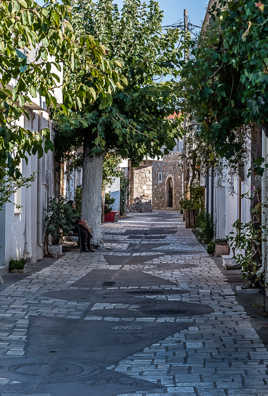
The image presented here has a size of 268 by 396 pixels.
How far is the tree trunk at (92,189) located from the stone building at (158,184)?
122 feet

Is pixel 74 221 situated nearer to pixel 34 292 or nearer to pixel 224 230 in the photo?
pixel 224 230

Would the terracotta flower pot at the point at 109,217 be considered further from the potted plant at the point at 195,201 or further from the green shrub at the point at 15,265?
the green shrub at the point at 15,265

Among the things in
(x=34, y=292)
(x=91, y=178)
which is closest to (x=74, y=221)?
(x=91, y=178)

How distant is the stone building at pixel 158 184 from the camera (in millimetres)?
61147

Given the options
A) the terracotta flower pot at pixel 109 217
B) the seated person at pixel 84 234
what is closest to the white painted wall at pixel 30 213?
the seated person at pixel 84 234

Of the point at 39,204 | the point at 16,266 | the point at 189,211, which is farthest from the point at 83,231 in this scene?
→ the point at 189,211

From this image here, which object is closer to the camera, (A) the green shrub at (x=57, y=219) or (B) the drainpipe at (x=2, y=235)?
(B) the drainpipe at (x=2, y=235)

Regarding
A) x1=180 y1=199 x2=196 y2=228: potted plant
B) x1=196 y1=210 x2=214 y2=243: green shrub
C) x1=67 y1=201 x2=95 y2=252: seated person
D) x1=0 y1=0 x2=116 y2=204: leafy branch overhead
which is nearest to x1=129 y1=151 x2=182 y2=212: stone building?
x1=180 y1=199 x2=196 y2=228: potted plant

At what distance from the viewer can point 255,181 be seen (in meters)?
11.1

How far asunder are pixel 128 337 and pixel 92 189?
13.4 meters

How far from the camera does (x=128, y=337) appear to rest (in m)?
→ 8.01

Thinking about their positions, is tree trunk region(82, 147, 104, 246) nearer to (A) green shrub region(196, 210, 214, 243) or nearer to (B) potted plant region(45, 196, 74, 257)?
(B) potted plant region(45, 196, 74, 257)

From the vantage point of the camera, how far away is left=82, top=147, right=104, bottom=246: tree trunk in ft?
69.4

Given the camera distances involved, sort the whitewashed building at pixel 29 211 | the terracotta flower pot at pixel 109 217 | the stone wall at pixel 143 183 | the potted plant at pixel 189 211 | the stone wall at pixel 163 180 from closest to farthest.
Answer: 1. the whitewashed building at pixel 29 211
2. the potted plant at pixel 189 211
3. the terracotta flower pot at pixel 109 217
4. the stone wall at pixel 143 183
5. the stone wall at pixel 163 180
